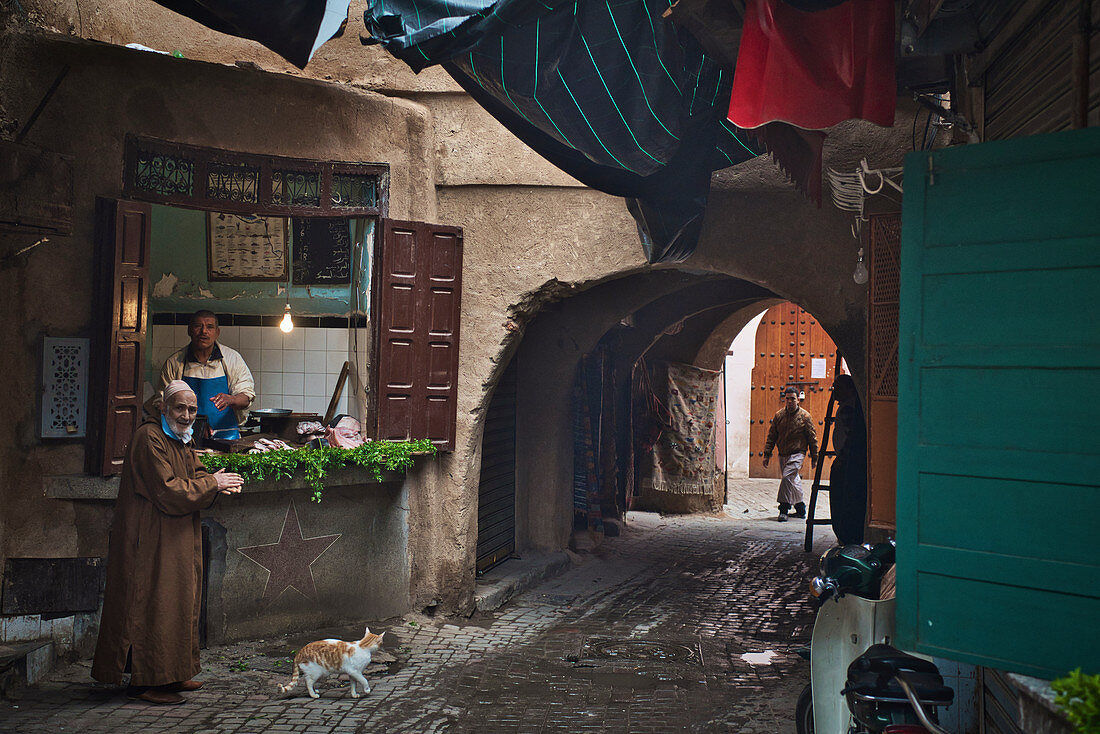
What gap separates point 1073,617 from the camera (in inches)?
119

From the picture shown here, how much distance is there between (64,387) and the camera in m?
6.21

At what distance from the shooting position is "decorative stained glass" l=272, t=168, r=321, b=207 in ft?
23.2

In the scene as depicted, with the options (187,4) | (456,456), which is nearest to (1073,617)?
(187,4)

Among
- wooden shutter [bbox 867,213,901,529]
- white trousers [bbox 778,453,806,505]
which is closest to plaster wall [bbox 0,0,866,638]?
wooden shutter [bbox 867,213,901,529]

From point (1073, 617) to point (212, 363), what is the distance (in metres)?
6.97

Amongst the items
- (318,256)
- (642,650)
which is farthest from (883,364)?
(318,256)

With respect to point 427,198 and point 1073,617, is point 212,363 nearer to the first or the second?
point 427,198

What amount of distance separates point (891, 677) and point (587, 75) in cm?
296

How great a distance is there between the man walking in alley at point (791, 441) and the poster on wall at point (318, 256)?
6.49 metres

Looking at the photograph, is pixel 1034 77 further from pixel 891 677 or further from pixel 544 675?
pixel 544 675

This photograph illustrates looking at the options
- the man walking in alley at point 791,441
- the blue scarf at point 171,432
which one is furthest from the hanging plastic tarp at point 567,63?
the man walking in alley at point 791,441

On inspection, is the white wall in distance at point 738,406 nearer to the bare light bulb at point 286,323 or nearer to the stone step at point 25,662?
the bare light bulb at point 286,323

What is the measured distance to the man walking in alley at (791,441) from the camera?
43.2 feet

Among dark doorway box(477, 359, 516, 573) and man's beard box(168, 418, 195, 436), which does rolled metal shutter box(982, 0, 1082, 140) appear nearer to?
man's beard box(168, 418, 195, 436)
